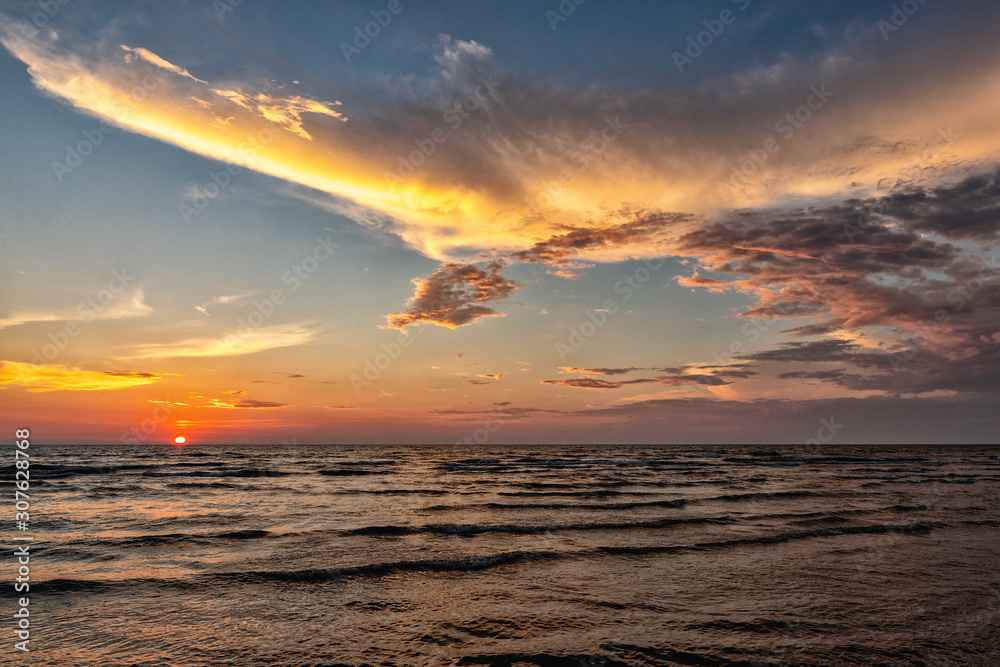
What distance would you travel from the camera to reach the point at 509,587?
11.3 m

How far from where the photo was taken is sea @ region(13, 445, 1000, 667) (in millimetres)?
7879

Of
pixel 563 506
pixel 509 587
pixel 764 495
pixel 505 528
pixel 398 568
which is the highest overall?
pixel 509 587

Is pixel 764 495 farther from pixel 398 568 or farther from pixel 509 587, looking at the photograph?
pixel 398 568

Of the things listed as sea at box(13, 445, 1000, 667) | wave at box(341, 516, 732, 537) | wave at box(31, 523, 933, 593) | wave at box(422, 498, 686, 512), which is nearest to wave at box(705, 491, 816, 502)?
wave at box(422, 498, 686, 512)

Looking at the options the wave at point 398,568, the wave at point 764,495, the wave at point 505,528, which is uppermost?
the wave at point 398,568

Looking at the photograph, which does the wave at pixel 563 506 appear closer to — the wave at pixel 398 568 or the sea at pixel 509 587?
the sea at pixel 509 587

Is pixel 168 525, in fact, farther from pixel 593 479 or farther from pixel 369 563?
pixel 593 479

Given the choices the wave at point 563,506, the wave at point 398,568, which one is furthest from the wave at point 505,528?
the wave at point 563,506

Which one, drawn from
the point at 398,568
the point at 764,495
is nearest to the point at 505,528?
the point at 398,568

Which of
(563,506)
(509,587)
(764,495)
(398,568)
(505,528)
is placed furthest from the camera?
(764,495)

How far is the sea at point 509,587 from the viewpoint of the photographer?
788cm

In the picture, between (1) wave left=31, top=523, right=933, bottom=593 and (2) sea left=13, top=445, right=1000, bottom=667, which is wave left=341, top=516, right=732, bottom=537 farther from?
(1) wave left=31, top=523, right=933, bottom=593

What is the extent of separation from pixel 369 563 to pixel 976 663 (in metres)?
12.4

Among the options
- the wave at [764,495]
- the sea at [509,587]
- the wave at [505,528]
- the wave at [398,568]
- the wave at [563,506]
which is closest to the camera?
the sea at [509,587]
